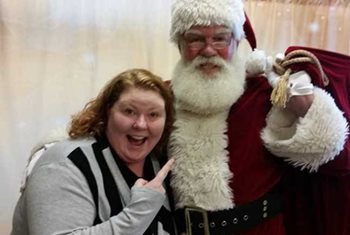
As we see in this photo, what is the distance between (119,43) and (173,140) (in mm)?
923

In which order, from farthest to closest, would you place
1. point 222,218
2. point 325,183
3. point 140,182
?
point 325,183 → point 222,218 → point 140,182

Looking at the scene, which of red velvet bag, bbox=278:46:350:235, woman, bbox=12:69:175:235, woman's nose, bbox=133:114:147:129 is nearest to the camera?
woman, bbox=12:69:175:235

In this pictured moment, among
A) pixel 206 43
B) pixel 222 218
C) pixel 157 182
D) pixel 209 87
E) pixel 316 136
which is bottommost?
pixel 222 218

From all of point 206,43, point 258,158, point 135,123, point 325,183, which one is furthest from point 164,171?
point 325,183

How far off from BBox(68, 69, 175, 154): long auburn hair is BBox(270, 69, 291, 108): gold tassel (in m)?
0.31

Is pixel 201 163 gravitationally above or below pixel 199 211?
above

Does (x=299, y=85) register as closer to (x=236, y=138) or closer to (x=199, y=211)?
(x=236, y=138)

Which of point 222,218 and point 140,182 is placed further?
point 222,218

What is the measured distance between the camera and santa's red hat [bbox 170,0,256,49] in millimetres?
1432

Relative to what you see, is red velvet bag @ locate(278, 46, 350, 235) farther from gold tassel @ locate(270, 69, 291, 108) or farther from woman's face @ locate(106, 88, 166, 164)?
woman's face @ locate(106, 88, 166, 164)

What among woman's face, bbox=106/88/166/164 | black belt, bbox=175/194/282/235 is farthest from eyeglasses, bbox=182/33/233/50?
black belt, bbox=175/194/282/235

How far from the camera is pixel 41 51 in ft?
6.93

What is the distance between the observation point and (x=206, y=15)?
4.67 feet

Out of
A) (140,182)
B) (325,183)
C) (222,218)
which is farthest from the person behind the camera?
(325,183)
